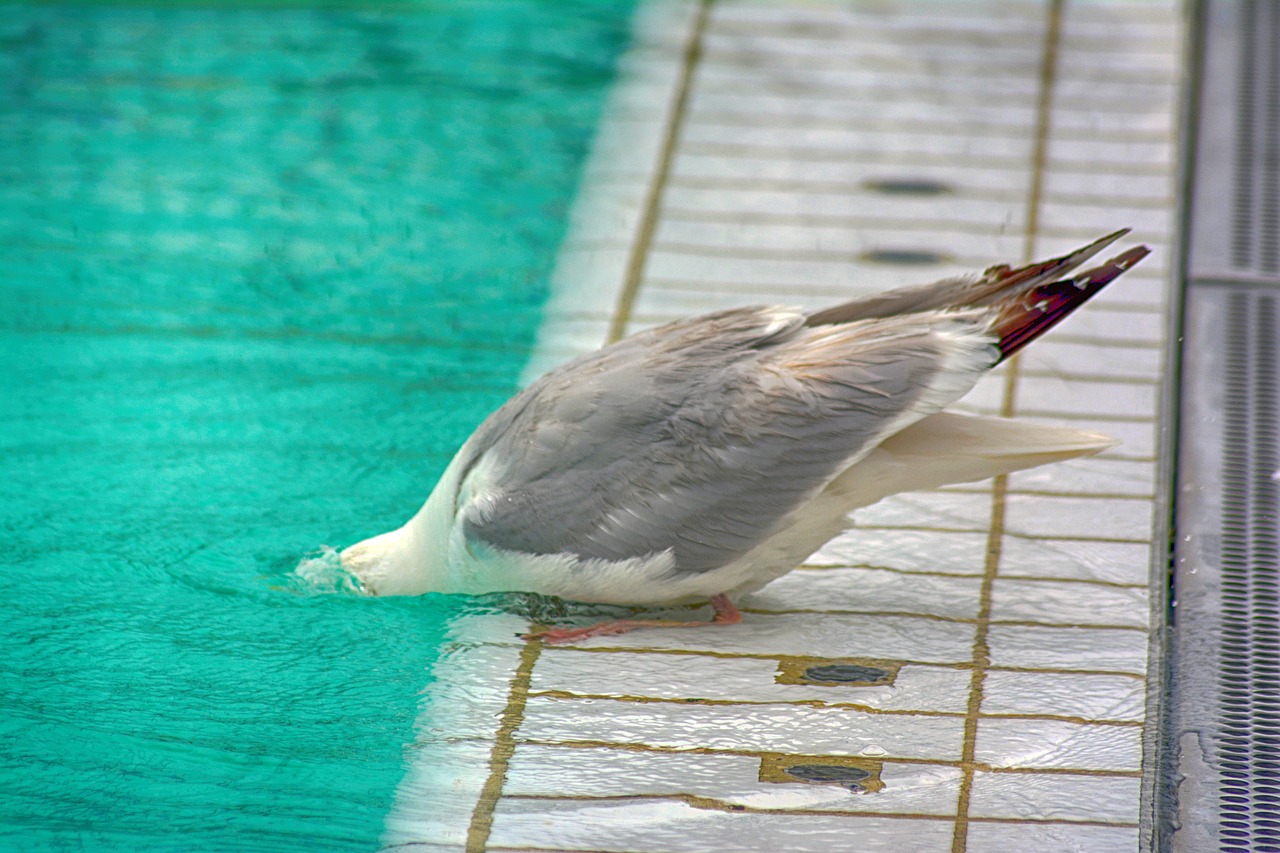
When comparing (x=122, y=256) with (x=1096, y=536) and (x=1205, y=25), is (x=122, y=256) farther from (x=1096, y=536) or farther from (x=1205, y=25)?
(x=1205, y=25)

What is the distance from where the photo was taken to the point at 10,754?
3293 mm

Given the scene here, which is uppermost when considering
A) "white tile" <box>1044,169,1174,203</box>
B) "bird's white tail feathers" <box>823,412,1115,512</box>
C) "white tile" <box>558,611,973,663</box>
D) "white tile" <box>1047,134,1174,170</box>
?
"white tile" <box>1047,134,1174,170</box>

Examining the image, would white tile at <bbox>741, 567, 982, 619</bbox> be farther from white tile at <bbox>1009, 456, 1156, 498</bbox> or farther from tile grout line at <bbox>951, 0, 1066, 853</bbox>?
white tile at <bbox>1009, 456, 1156, 498</bbox>

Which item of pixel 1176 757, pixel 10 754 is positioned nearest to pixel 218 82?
pixel 10 754

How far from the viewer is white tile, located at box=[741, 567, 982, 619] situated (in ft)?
12.4

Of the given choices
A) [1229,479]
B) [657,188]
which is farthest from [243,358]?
[1229,479]

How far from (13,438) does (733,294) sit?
200 cm

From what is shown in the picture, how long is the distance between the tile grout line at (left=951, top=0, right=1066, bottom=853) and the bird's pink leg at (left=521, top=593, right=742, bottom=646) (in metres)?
0.51

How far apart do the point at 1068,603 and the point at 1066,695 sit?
37 cm

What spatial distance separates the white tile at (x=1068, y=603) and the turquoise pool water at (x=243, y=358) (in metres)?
1.21

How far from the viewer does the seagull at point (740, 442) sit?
132 inches

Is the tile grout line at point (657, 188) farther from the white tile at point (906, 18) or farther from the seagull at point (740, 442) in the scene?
the seagull at point (740, 442)

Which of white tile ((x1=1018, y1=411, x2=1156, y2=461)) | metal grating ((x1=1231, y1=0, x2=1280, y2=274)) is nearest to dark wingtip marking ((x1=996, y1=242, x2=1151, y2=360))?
white tile ((x1=1018, y1=411, x2=1156, y2=461))

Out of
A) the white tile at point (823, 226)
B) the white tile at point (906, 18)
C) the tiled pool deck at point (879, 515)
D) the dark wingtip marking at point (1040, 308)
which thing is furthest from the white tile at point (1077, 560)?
the white tile at point (906, 18)
